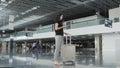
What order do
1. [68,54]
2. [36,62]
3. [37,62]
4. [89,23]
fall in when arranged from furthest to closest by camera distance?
[89,23] < [37,62] < [36,62] < [68,54]

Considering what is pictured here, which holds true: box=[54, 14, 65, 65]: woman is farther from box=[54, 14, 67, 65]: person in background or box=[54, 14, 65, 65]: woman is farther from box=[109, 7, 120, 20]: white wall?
box=[109, 7, 120, 20]: white wall

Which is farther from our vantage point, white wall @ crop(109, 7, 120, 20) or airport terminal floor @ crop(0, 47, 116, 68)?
white wall @ crop(109, 7, 120, 20)

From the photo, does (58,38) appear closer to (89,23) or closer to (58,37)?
(58,37)

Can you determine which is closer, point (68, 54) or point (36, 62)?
point (68, 54)

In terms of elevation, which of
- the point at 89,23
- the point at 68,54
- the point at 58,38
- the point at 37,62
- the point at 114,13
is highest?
the point at 114,13

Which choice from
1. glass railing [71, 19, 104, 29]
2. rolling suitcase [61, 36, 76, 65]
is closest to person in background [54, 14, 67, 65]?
rolling suitcase [61, 36, 76, 65]

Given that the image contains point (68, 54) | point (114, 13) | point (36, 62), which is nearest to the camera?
point (68, 54)

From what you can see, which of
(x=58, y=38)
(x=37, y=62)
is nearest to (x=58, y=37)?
(x=58, y=38)

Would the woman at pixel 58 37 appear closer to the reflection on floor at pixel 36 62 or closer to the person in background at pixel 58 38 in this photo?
the person in background at pixel 58 38

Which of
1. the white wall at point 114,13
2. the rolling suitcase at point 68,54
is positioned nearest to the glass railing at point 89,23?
the white wall at point 114,13

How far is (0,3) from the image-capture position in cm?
3141

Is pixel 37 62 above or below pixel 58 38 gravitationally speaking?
below

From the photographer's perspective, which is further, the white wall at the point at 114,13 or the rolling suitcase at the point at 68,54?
the white wall at the point at 114,13

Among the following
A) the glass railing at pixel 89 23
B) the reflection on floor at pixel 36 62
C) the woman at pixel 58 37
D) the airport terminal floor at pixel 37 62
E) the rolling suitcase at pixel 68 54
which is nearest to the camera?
the rolling suitcase at pixel 68 54
